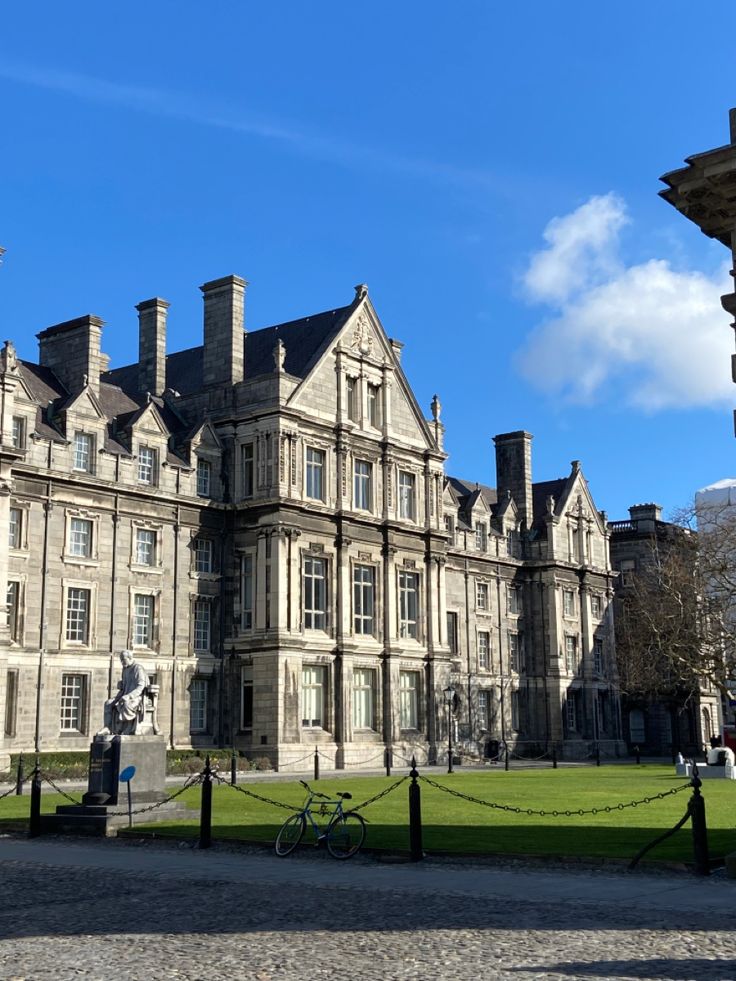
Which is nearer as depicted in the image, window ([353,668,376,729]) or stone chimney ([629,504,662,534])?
window ([353,668,376,729])

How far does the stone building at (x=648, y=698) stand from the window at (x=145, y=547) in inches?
1352

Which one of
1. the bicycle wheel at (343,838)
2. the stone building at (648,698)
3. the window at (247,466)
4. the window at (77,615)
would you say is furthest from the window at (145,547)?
the stone building at (648,698)

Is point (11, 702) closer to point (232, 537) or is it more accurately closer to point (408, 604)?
point (232, 537)

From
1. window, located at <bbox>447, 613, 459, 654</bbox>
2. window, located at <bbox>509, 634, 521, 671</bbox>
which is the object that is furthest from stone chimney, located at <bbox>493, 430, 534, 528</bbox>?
window, located at <bbox>447, 613, 459, 654</bbox>

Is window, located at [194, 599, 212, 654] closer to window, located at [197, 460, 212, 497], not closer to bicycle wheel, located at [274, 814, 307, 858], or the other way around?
window, located at [197, 460, 212, 497]

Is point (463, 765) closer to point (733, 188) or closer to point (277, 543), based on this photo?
point (277, 543)

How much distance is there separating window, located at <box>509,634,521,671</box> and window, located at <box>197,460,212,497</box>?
85.9 ft

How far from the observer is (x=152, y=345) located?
55.0m

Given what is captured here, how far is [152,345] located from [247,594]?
1305 cm

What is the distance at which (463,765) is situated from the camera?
183ft

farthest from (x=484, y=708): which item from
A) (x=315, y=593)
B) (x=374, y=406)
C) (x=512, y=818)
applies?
(x=512, y=818)

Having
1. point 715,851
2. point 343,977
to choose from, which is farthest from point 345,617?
point 343,977

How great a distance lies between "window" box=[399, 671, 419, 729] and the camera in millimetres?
55219

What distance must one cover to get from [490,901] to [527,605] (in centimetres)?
5954
